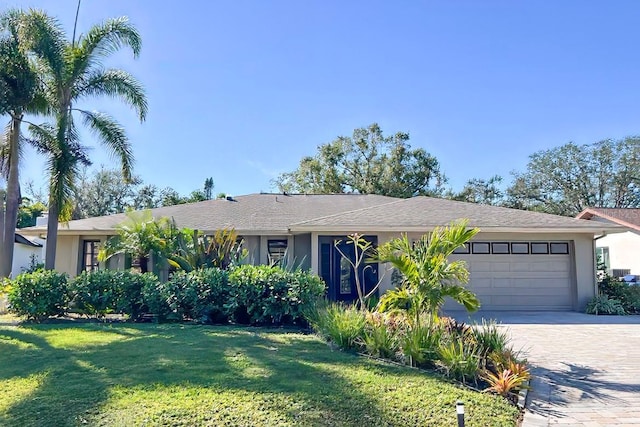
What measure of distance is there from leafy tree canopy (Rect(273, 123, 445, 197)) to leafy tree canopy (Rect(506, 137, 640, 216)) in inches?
388

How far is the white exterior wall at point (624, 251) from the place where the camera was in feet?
74.2

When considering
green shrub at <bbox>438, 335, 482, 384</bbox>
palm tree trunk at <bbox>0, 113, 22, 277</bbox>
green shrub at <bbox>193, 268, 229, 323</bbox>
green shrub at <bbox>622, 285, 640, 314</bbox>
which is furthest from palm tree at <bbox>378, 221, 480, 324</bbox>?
palm tree trunk at <bbox>0, 113, 22, 277</bbox>

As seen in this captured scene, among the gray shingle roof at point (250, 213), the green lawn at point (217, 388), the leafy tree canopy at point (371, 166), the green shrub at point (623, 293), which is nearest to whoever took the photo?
the green lawn at point (217, 388)

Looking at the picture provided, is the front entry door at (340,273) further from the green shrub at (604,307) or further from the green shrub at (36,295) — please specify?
the green shrub at (36,295)

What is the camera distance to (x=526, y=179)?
39.0m

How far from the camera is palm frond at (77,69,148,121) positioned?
561 inches

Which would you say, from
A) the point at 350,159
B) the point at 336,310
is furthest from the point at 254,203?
the point at 350,159

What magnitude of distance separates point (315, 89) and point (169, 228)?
28.7ft

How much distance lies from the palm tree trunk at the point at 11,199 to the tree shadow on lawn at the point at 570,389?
50.2ft

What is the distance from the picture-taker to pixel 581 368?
689cm

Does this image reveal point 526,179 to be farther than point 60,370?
Yes

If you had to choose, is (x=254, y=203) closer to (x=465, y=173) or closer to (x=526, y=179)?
(x=465, y=173)

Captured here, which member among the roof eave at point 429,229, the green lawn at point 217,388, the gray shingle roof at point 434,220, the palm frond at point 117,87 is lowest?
the green lawn at point 217,388

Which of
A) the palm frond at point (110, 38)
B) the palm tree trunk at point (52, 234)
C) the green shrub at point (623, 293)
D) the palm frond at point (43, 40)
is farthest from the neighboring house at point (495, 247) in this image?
the palm frond at point (110, 38)
